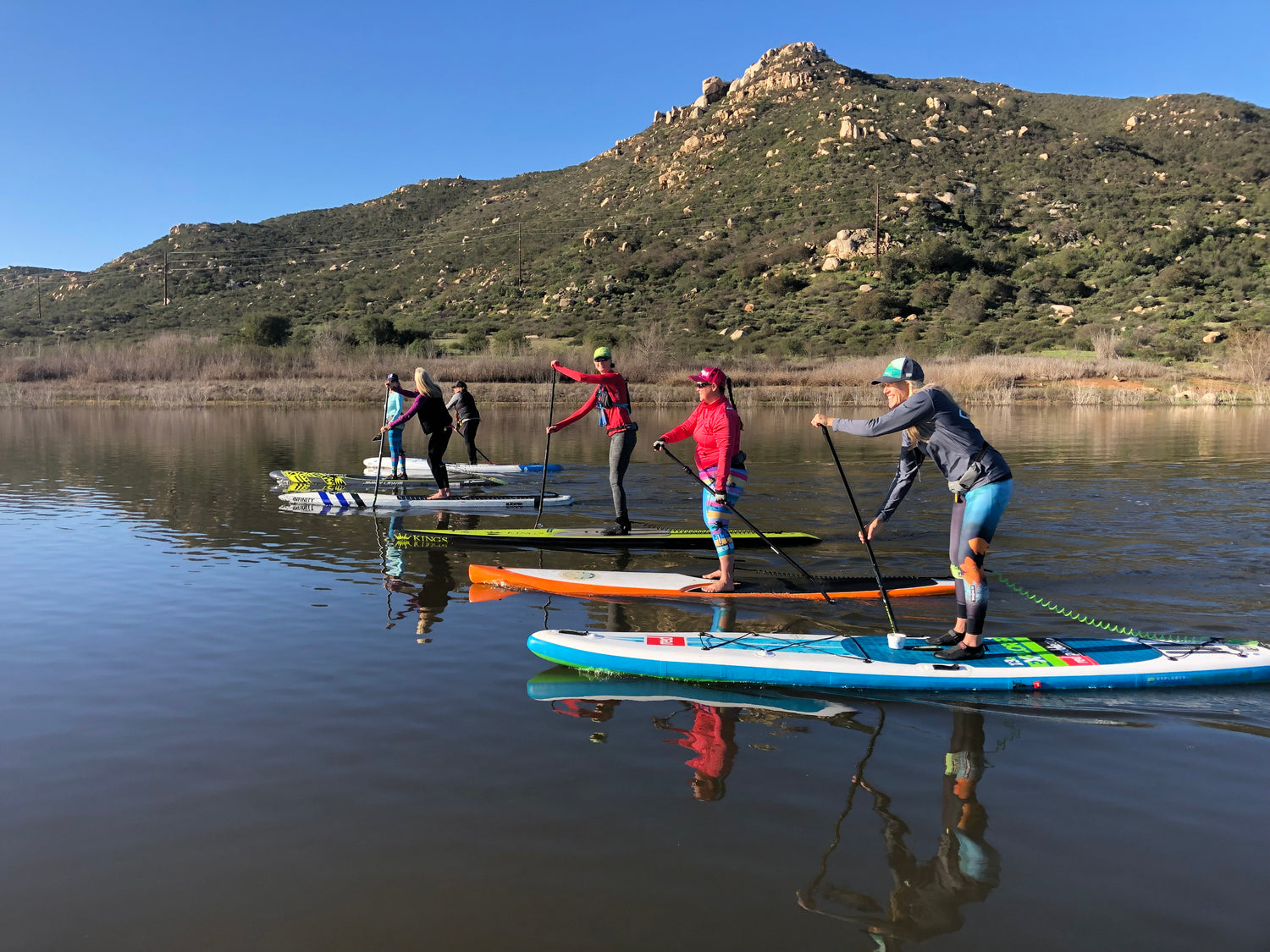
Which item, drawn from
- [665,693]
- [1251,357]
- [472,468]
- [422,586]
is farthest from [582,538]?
[1251,357]

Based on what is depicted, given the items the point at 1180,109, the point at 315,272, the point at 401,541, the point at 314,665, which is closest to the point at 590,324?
the point at 315,272

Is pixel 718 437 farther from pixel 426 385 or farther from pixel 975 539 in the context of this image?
pixel 426 385

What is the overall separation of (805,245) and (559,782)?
2724 inches

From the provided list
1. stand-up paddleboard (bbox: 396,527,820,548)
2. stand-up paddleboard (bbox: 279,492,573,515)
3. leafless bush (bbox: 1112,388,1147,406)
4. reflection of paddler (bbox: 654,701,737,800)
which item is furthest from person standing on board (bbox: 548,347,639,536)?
leafless bush (bbox: 1112,388,1147,406)

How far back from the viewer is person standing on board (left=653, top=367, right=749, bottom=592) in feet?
27.8

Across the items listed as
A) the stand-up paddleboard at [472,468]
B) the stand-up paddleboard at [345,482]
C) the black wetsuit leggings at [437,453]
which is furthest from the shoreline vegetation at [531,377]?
the black wetsuit leggings at [437,453]

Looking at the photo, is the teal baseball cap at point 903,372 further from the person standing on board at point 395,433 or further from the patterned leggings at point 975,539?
the person standing on board at point 395,433

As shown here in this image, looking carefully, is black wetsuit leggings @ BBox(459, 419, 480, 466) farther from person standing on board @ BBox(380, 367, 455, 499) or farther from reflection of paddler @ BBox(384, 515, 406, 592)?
reflection of paddler @ BBox(384, 515, 406, 592)

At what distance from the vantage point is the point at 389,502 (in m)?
14.5

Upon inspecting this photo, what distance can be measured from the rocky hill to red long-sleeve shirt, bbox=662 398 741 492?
40.3 metres

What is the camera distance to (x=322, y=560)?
424 inches

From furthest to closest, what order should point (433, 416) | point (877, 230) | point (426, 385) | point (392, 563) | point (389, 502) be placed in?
1. point (877, 230)
2. point (389, 502)
3. point (433, 416)
4. point (426, 385)
5. point (392, 563)

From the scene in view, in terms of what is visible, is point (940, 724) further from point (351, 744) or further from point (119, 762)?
point (119, 762)

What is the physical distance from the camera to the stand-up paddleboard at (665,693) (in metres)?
6.03
